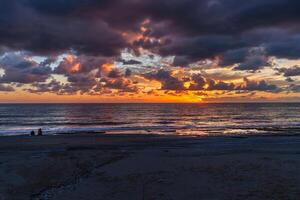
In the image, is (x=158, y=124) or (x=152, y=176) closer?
(x=152, y=176)

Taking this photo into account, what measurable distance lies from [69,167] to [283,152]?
1653 cm

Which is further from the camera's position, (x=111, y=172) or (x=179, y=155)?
(x=179, y=155)

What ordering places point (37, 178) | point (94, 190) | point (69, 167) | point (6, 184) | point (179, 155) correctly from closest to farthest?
point (94, 190)
point (6, 184)
point (37, 178)
point (69, 167)
point (179, 155)

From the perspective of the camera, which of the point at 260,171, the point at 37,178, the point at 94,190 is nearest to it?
the point at 94,190

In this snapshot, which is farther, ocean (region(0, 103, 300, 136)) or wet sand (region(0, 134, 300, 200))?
ocean (region(0, 103, 300, 136))

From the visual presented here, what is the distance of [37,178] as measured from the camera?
55.1ft

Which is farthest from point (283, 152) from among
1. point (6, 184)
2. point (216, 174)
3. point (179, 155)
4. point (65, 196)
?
point (6, 184)

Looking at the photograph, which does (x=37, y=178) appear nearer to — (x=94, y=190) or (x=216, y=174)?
(x=94, y=190)

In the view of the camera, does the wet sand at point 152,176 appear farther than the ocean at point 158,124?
No

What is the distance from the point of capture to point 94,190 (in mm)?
14422

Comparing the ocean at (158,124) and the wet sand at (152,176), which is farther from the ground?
the wet sand at (152,176)

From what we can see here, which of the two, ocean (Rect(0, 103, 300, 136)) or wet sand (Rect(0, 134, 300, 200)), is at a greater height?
wet sand (Rect(0, 134, 300, 200))

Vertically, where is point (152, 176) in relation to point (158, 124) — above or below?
above

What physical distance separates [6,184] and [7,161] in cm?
678
